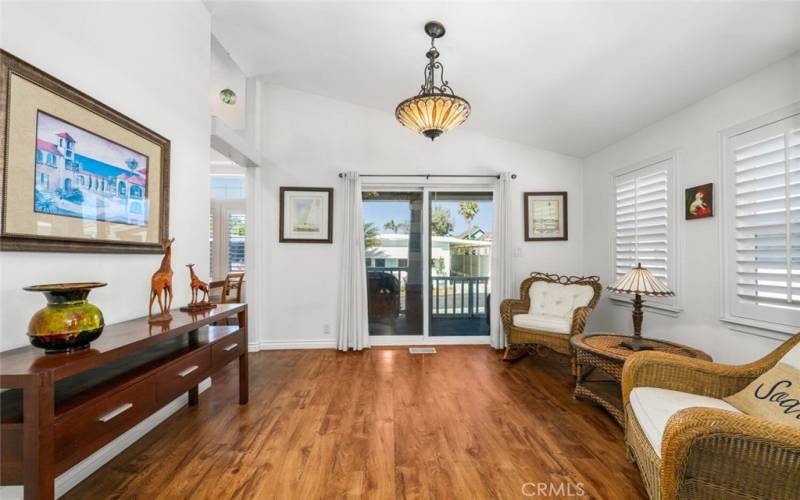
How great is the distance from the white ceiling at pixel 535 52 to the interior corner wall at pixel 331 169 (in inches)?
11.9

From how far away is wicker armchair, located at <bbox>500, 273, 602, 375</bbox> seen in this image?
304cm

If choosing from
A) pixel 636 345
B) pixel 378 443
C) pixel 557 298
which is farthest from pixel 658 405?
pixel 557 298

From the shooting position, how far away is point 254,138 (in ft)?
12.4

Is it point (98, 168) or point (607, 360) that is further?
point (607, 360)

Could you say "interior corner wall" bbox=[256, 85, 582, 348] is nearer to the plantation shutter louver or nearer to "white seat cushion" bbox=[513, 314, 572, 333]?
"white seat cushion" bbox=[513, 314, 572, 333]

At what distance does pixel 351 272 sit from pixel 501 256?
6.10ft

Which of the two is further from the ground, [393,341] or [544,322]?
[544,322]

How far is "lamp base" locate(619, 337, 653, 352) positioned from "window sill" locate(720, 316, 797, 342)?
61 centimetres

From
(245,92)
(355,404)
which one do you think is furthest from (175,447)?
(245,92)

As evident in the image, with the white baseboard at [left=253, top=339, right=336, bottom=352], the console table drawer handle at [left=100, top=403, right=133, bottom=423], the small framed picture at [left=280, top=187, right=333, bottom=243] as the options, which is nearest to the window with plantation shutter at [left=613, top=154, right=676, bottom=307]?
the small framed picture at [left=280, top=187, right=333, bottom=243]

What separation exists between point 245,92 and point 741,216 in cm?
484

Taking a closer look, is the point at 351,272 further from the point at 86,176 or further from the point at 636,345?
the point at 636,345

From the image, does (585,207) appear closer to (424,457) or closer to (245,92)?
(424,457)

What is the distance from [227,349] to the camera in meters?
2.26
